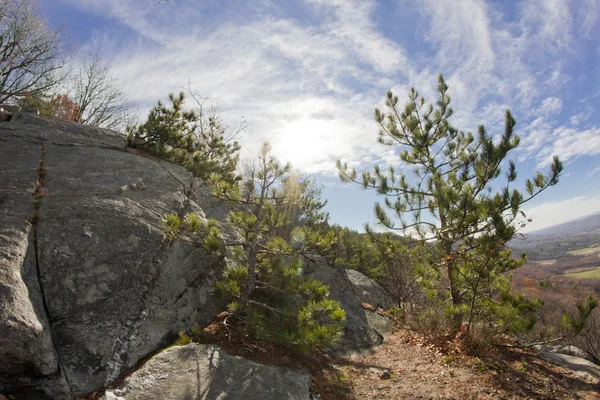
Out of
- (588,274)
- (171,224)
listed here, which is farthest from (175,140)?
(588,274)

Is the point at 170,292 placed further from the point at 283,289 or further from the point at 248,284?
the point at 283,289

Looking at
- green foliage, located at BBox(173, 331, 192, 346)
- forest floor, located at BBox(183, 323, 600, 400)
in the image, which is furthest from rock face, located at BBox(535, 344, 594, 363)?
green foliage, located at BBox(173, 331, 192, 346)

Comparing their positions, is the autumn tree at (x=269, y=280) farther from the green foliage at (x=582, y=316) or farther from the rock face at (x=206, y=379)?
the green foliage at (x=582, y=316)

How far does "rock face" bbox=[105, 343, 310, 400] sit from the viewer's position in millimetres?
3578

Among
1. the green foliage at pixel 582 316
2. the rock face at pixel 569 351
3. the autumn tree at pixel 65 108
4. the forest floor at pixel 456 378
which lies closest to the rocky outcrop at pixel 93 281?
the forest floor at pixel 456 378

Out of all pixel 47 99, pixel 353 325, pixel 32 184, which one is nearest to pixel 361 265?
pixel 353 325

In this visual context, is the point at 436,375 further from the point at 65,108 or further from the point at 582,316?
the point at 65,108

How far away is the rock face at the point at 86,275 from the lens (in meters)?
3.43

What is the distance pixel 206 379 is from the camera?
3875 mm

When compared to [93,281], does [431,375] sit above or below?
below

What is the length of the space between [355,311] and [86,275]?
632 cm

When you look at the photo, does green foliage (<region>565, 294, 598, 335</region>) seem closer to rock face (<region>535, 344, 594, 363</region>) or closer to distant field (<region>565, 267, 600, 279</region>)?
rock face (<region>535, 344, 594, 363</region>)

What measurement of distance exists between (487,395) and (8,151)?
10252 millimetres

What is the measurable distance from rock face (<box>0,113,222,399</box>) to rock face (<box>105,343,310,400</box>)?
38 centimetres
